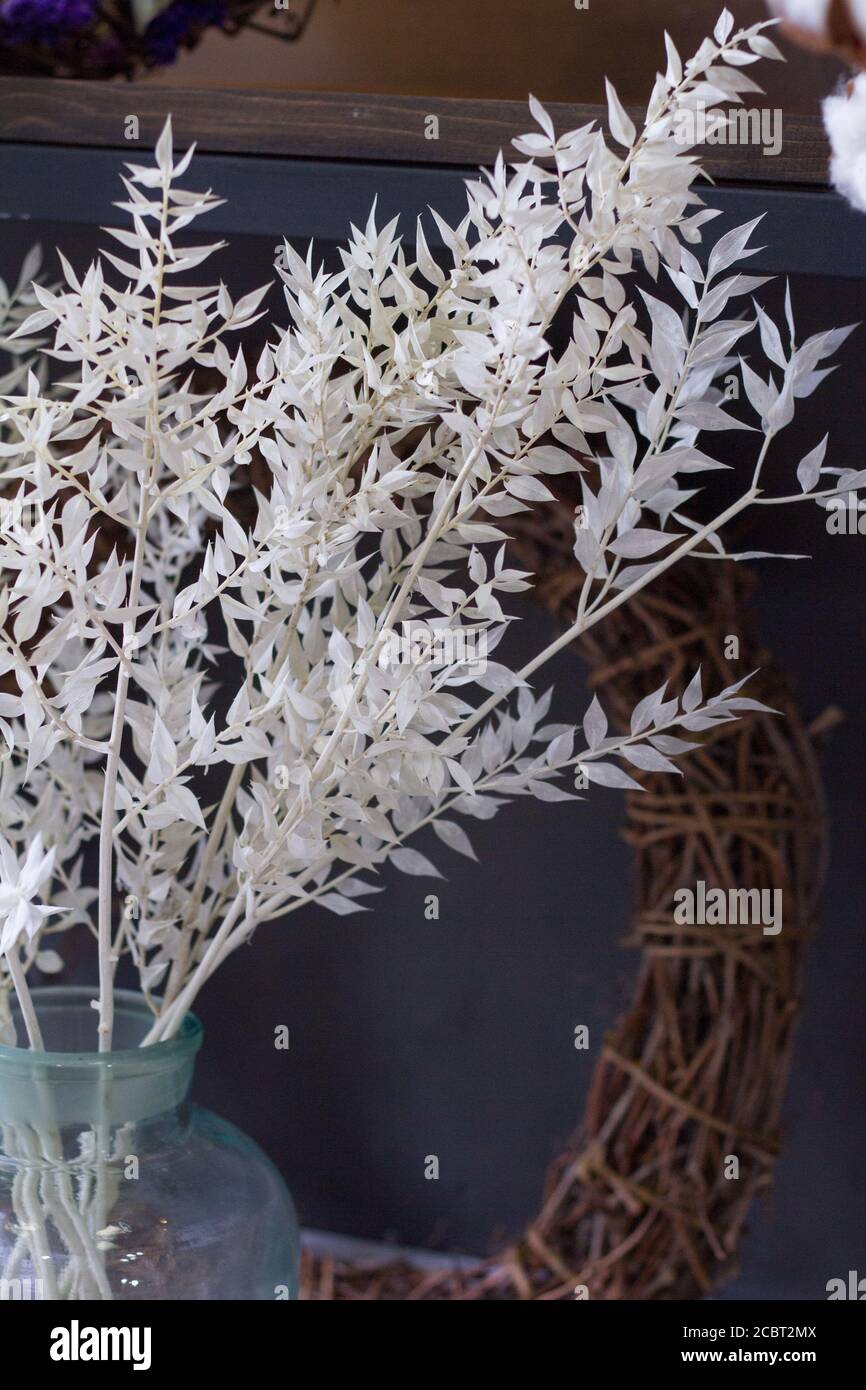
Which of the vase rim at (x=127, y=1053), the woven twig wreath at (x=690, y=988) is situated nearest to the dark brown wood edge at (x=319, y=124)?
the woven twig wreath at (x=690, y=988)

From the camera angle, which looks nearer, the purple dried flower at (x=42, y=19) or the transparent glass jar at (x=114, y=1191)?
the transparent glass jar at (x=114, y=1191)

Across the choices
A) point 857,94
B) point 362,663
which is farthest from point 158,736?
point 857,94

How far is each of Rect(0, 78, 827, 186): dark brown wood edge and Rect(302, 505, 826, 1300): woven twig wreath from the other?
179mm

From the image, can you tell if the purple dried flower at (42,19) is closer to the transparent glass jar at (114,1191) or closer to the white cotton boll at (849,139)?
the white cotton boll at (849,139)

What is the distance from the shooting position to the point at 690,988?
0.58 metres

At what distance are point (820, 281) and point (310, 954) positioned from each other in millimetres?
456

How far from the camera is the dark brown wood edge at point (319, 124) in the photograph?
45 centimetres

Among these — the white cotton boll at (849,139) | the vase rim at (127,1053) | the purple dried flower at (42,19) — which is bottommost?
the vase rim at (127,1053)

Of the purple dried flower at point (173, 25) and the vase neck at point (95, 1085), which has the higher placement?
the purple dried flower at point (173, 25)

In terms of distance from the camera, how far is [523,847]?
700mm

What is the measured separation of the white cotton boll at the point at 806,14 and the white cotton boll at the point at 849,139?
0.09ft

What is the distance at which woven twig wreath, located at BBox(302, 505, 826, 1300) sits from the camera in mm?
574

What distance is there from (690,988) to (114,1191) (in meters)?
0.28
